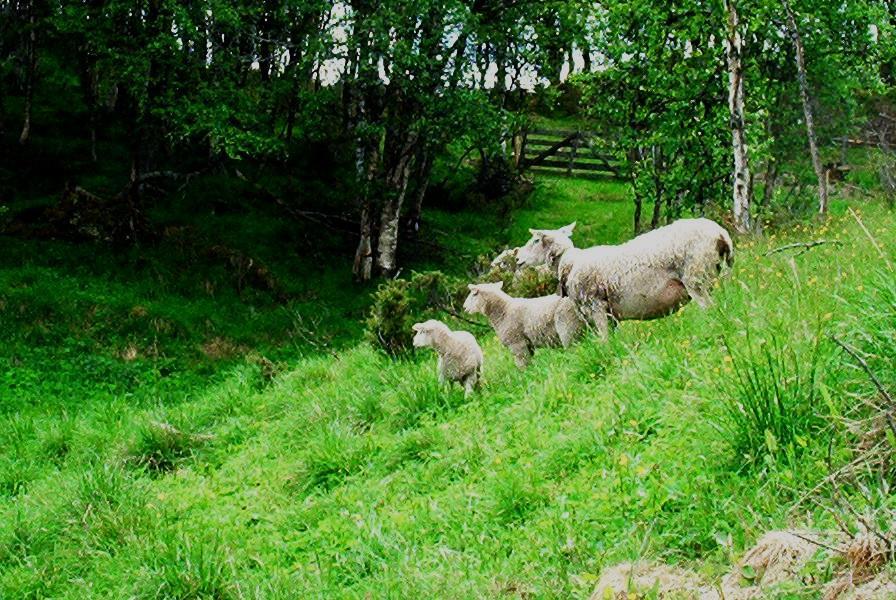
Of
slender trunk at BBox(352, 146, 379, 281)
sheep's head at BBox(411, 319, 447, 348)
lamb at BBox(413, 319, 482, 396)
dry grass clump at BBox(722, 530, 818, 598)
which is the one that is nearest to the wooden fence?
slender trunk at BBox(352, 146, 379, 281)

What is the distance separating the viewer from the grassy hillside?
4781mm

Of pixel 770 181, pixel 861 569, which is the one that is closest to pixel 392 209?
pixel 770 181

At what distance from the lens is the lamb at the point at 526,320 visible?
348 inches

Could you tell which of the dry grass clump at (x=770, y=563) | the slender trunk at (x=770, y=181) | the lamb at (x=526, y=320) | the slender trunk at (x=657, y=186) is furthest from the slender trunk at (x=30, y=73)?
the dry grass clump at (x=770, y=563)

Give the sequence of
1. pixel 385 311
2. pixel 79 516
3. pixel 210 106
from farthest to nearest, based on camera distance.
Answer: pixel 210 106 < pixel 385 311 < pixel 79 516

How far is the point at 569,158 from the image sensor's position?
125 feet

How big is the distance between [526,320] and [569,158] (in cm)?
2990

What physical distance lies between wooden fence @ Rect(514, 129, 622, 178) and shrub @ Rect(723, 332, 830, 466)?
1256 inches

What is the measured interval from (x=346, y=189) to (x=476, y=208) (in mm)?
5185

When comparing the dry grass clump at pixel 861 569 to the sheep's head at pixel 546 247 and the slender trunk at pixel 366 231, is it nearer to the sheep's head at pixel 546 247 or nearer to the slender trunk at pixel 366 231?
the sheep's head at pixel 546 247

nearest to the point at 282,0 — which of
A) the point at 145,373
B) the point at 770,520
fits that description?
the point at 145,373

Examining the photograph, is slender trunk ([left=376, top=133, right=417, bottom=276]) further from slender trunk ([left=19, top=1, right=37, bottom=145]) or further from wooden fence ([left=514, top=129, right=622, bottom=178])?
wooden fence ([left=514, top=129, right=622, bottom=178])

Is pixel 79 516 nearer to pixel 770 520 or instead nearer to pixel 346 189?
pixel 770 520

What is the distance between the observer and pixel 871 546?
347 centimetres
